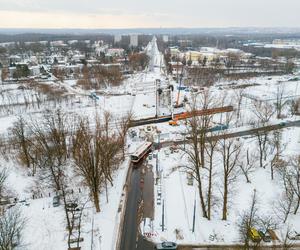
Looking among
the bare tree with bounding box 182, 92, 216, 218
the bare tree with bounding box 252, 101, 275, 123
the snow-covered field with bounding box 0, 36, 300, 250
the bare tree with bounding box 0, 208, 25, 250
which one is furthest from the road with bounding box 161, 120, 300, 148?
the bare tree with bounding box 0, 208, 25, 250

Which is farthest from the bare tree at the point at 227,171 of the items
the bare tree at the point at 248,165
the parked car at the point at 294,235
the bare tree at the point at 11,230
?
the bare tree at the point at 11,230

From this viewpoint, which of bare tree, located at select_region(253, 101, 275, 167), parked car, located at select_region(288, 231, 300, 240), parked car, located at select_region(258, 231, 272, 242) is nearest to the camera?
parked car, located at select_region(258, 231, 272, 242)

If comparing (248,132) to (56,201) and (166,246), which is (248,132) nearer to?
(166,246)

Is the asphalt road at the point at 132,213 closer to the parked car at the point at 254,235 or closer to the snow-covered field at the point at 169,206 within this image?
the snow-covered field at the point at 169,206

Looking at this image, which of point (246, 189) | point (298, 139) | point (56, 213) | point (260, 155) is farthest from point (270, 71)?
point (56, 213)

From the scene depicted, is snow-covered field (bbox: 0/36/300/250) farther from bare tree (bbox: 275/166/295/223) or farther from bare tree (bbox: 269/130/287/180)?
bare tree (bbox: 269/130/287/180)

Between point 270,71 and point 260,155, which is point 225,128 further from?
point 270,71

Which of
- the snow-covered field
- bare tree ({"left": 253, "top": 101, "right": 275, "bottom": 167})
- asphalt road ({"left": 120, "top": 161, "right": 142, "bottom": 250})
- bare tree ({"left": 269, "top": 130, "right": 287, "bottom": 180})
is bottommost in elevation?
asphalt road ({"left": 120, "top": 161, "right": 142, "bottom": 250})

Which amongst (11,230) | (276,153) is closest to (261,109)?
(276,153)

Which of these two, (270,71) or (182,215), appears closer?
(182,215)
